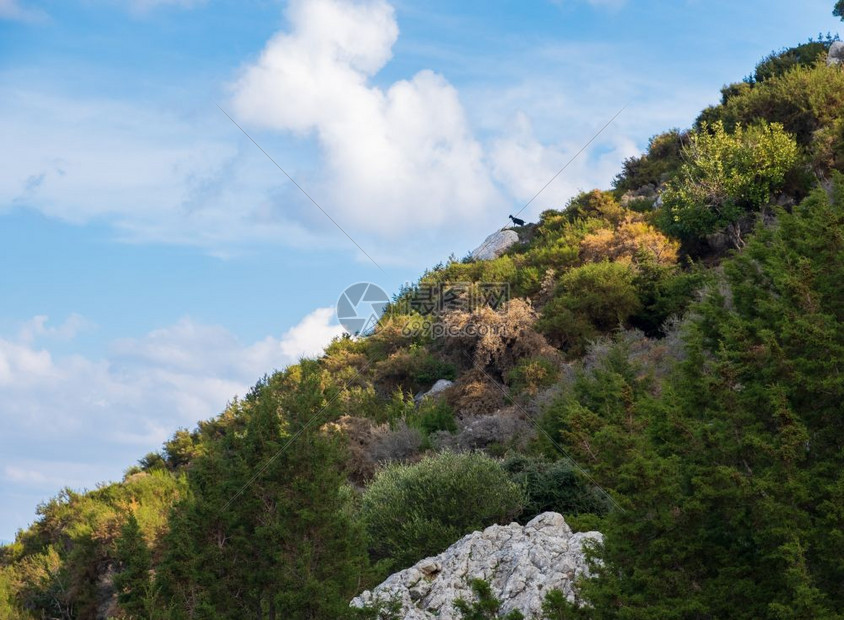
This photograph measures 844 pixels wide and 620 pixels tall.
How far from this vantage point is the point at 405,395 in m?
45.8

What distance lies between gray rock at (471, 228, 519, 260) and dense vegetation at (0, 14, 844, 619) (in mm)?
2683

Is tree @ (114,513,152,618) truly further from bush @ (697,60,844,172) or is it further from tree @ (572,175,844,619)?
bush @ (697,60,844,172)

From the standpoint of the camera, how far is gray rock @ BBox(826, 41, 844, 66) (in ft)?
183

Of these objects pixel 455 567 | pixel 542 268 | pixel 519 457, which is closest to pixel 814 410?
pixel 455 567

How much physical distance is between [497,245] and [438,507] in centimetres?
3973

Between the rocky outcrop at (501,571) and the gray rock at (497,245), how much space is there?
1633 inches

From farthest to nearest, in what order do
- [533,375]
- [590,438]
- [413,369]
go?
[413,369], [533,375], [590,438]

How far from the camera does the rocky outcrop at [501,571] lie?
66.9 ft

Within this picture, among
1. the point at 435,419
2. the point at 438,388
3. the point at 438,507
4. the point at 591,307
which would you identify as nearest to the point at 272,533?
the point at 438,507

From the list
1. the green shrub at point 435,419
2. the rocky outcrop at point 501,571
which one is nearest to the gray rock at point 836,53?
the green shrub at point 435,419

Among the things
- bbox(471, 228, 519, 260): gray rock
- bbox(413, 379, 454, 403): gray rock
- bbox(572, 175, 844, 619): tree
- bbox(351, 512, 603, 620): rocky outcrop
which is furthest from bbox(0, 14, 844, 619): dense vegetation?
bbox(471, 228, 519, 260): gray rock

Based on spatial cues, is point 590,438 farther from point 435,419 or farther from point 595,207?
point 595,207

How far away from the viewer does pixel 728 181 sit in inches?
1783

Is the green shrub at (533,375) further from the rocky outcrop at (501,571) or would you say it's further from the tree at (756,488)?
the tree at (756,488)
